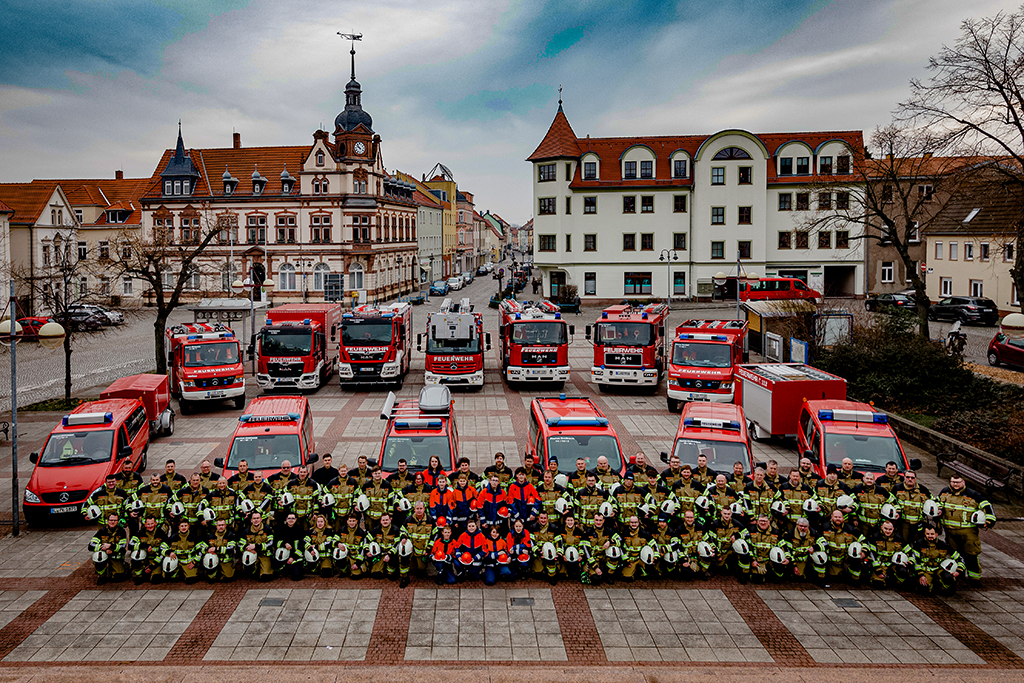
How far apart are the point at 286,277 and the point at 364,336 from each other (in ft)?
128

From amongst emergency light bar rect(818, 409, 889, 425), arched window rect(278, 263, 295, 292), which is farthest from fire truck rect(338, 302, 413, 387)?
arched window rect(278, 263, 295, 292)

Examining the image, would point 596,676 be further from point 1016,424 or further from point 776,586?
point 1016,424

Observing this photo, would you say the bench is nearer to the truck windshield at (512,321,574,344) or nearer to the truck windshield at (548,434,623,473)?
the truck windshield at (548,434,623,473)

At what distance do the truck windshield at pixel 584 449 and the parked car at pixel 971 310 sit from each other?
118 feet

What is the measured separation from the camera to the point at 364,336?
90.2ft

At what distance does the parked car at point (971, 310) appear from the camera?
43031mm

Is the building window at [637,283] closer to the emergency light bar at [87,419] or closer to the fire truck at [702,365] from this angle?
the fire truck at [702,365]

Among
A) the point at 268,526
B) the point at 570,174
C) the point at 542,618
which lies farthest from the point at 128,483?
the point at 570,174

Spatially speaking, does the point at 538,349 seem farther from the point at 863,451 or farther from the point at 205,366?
the point at 863,451

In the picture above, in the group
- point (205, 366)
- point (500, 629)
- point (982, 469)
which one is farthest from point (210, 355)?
point (982, 469)

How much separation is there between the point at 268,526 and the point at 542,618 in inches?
171

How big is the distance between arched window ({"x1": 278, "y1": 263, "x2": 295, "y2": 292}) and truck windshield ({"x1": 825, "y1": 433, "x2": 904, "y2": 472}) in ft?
180

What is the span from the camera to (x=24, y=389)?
2939 cm

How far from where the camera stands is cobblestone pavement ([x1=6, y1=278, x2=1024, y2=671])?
9.25m
